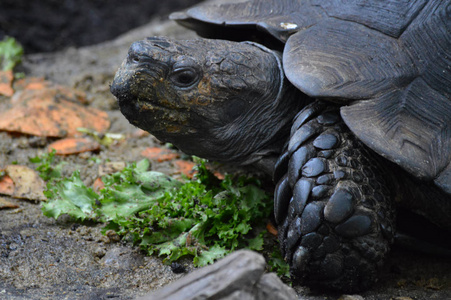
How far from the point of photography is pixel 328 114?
8.72ft

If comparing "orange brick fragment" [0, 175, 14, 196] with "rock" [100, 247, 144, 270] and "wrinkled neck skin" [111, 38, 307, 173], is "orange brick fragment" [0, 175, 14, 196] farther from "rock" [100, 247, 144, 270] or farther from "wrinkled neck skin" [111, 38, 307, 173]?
"wrinkled neck skin" [111, 38, 307, 173]

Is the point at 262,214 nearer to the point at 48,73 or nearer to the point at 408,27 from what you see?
the point at 408,27

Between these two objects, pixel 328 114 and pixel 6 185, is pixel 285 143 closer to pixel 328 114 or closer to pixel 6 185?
pixel 328 114

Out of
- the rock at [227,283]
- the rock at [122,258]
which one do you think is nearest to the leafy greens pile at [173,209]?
the rock at [122,258]

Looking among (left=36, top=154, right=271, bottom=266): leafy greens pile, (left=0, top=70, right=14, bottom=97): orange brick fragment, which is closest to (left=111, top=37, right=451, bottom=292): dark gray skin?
(left=36, top=154, right=271, bottom=266): leafy greens pile

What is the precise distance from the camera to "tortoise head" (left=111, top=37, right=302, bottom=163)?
8.53 ft

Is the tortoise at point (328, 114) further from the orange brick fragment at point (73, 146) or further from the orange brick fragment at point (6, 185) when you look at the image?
the orange brick fragment at point (73, 146)

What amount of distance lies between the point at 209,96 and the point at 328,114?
596 millimetres

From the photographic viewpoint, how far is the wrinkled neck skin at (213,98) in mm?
2600

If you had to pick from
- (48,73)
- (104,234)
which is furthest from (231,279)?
(48,73)

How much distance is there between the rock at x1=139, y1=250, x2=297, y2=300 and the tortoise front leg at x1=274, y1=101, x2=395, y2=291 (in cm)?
77

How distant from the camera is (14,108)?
436 centimetres

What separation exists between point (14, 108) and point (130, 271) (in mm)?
2255

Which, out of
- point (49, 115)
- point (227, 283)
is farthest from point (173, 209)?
point (49, 115)
